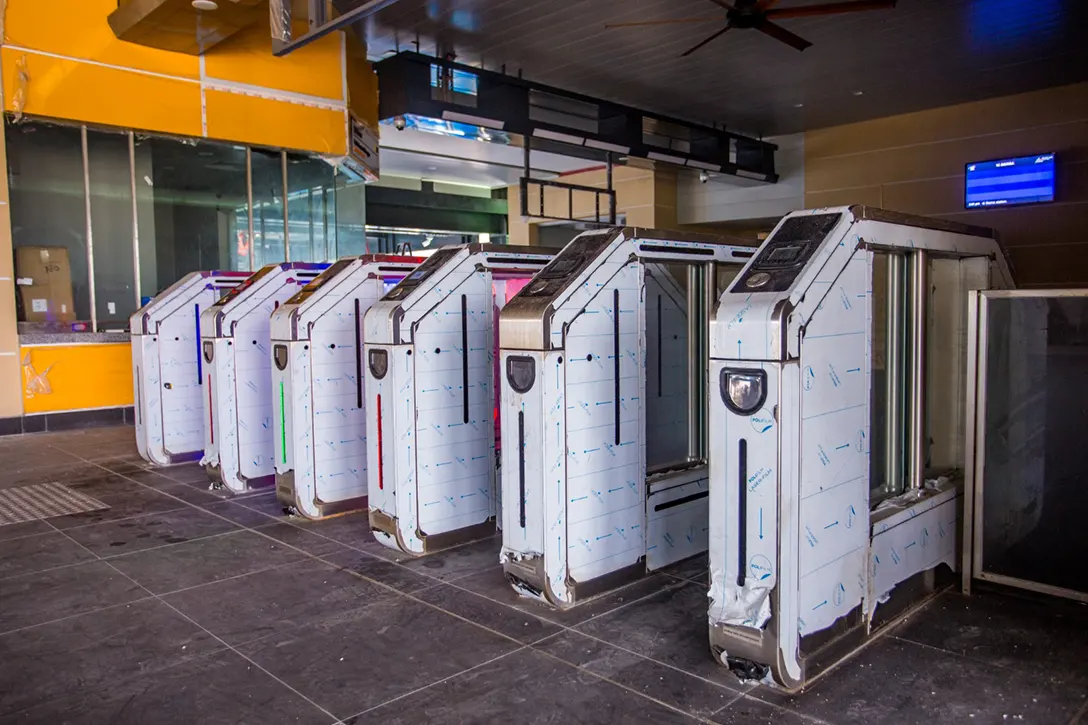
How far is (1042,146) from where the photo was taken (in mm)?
9109

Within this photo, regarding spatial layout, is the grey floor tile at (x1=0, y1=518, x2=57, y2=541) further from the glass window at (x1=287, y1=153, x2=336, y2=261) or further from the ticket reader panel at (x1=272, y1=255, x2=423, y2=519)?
the glass window at (x1=287, y1=153, x2=336, y2=261)

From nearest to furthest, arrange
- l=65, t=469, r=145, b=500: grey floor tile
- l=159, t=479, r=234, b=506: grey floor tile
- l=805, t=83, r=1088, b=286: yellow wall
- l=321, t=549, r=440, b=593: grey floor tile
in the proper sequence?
l=321, t=549, r=440, b=593: grey floor tile, l=159, t=479, r=234, b=506: grey floor tile, l=65, t=469, r=145, b=500: grey floor tile, l=805, t=83, r=1088, b=286: yellow wall

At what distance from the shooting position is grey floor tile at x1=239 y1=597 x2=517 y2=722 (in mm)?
2514

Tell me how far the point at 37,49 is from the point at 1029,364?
8.07m

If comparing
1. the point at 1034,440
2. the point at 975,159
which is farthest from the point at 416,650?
the point at 975,159

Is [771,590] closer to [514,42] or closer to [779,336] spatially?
[779,336]

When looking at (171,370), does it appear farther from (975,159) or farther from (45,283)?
(975,159)

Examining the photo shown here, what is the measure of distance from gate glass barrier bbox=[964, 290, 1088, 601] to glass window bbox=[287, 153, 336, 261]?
25.3 ft

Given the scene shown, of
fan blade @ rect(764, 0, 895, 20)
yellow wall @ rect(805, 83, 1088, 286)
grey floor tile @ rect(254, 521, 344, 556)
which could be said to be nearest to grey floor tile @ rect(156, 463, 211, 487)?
grey floor tile @ rect(254, 521, 344, 556)

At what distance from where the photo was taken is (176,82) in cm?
776

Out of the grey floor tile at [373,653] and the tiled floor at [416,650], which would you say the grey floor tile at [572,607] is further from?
the grey floor tile at [373,653]

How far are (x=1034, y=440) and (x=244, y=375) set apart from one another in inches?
176

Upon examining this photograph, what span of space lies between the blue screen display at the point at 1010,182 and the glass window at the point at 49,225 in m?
9.88

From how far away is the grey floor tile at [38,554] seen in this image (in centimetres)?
377
